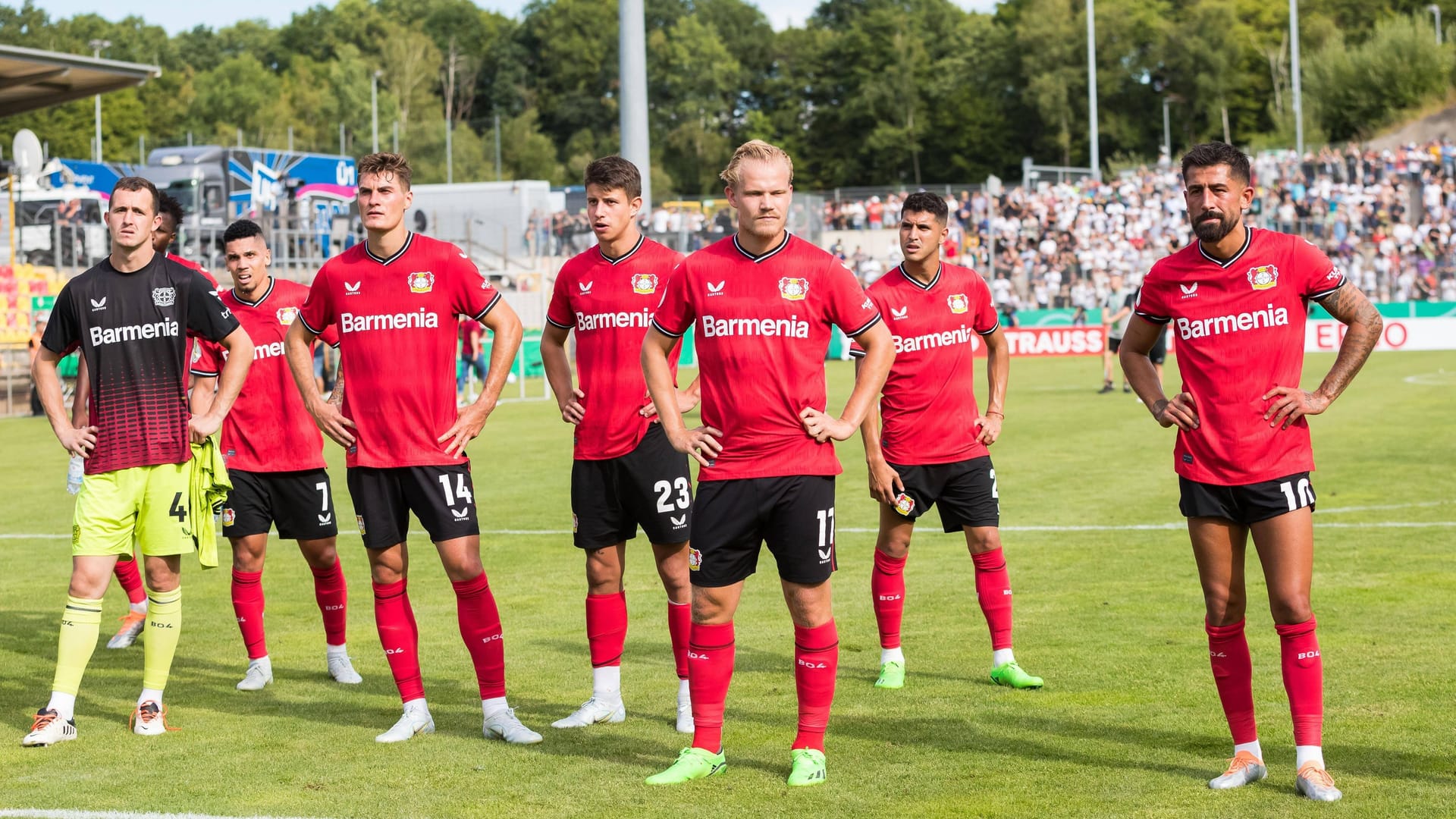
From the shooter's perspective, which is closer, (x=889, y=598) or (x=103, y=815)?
(x=103, y=815)

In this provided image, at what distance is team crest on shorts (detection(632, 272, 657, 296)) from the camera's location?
711 centimetres

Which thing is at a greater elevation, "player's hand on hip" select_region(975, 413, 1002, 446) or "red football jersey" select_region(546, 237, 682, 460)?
"red football jersey" select_region(546, 237, 682, 460)

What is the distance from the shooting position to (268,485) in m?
8.20

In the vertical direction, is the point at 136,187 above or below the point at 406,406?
above

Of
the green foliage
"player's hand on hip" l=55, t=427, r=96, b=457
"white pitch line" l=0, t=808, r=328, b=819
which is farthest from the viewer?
the green foliage

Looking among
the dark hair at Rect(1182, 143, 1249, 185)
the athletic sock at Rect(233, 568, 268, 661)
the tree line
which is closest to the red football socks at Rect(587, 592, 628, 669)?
the athletic sock at Rect(233, 568, 268, 661)

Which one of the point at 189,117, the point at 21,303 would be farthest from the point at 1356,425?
the point at 189,117

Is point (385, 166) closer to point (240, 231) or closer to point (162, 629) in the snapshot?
point (240, 231)

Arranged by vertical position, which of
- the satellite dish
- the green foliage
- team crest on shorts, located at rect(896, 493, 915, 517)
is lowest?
team crest on shorts, located at rect(896, 493, 915, 517)

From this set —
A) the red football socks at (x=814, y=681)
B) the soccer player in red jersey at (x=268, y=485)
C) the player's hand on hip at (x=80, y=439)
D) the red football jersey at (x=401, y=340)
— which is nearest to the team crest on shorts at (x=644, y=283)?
the red football jersey at (x=401, y=340)

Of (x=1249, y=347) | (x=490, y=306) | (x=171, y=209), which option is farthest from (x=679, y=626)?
(x=171, y=209)

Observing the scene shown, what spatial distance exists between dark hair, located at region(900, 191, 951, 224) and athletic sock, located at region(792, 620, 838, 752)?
2641 mm

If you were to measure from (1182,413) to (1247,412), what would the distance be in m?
0.23

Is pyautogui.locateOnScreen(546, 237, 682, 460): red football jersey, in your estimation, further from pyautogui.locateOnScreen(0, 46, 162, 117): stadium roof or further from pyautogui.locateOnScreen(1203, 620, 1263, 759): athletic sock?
pyautogui.locateOnScreen(0, 46, 162, 117): stadium roof
